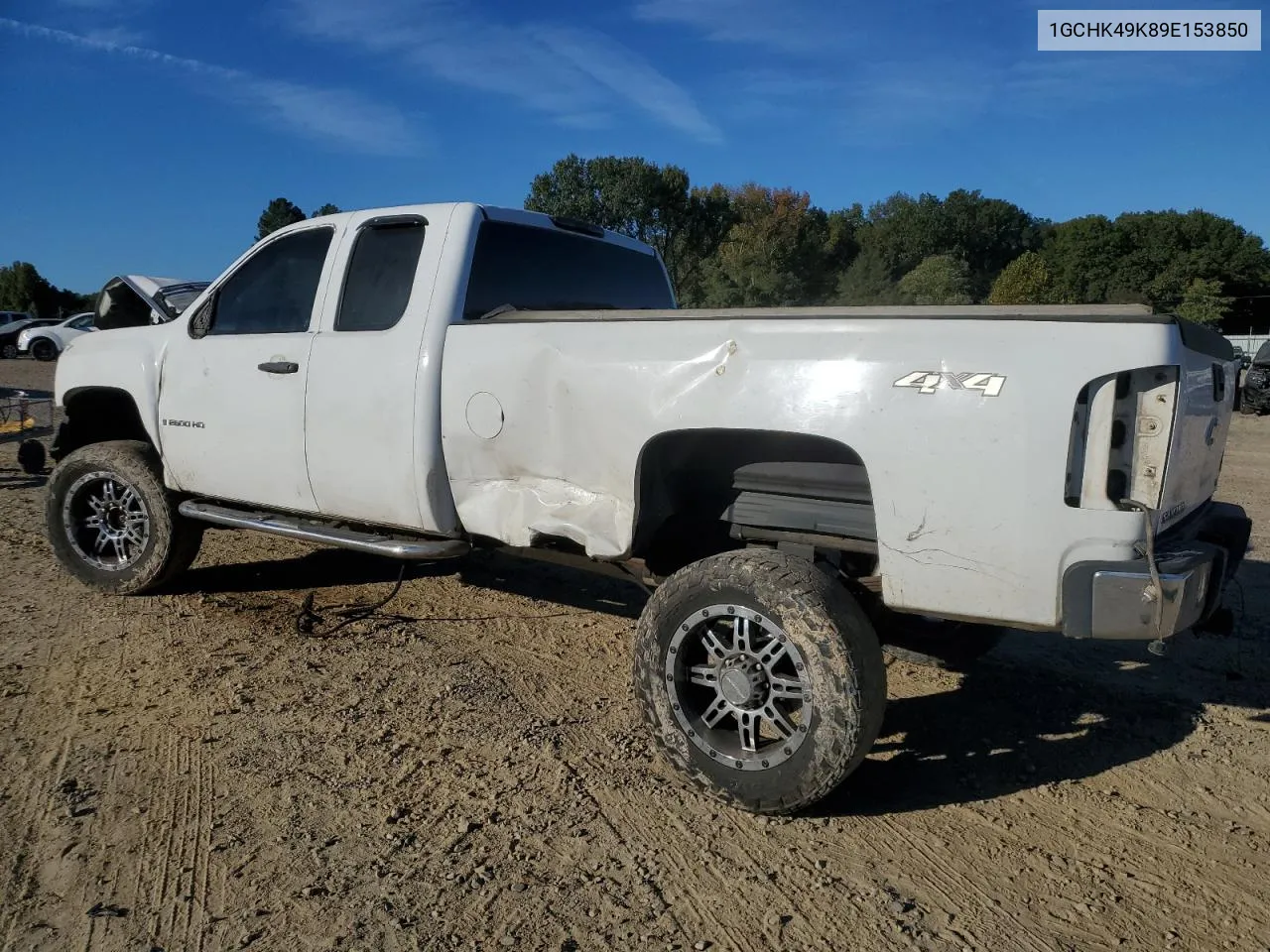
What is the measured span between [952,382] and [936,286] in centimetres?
3551

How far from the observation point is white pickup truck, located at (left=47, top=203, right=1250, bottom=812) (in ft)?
8.81

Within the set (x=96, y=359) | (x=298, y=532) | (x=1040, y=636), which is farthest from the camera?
(x=96, y=359)

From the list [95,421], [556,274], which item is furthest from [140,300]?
[556,274]

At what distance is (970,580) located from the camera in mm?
2859

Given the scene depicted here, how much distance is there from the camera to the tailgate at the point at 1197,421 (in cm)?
269

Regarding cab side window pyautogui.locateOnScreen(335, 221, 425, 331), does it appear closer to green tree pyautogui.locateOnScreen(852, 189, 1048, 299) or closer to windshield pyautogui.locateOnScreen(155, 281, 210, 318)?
windshield pyautogui.locateOnScreen(155, 281, 210, 318)

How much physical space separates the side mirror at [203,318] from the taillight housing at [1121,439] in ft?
14.3

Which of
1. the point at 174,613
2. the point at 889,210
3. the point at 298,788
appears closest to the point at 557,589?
the point at 174,613

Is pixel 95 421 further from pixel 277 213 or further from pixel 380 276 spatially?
pixel 277 213

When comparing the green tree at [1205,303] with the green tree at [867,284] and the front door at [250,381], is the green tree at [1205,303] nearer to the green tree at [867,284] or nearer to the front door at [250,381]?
the green tree at [867,284]

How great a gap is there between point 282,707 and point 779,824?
85.5 inches

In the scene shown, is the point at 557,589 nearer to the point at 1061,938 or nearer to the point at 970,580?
the point at 970,580

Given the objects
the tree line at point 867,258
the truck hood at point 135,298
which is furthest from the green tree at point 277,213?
the truck hood at point 135,298

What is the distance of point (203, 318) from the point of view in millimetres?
5109
